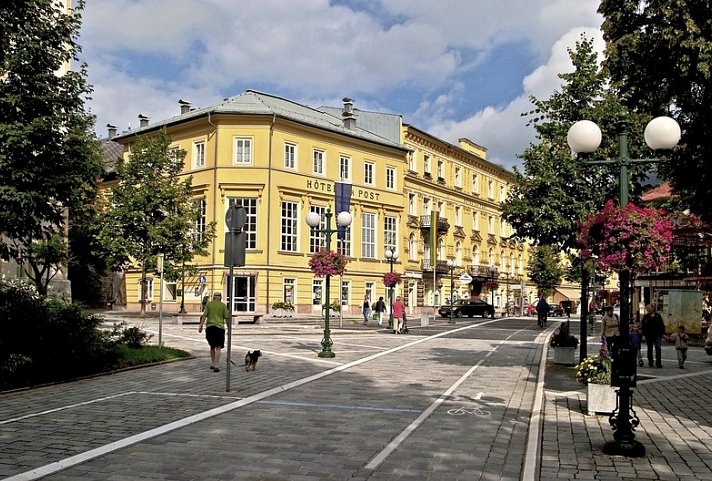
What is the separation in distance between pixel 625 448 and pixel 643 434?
146cm

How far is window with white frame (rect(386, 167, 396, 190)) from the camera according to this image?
55.1m

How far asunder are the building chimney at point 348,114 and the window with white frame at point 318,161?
18.1ft

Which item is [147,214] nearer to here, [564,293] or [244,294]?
[244,294]

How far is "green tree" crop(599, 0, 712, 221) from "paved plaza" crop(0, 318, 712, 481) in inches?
201

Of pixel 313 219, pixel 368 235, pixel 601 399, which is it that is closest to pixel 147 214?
pixel 368 235

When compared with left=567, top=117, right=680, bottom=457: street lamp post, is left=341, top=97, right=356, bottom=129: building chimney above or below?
above

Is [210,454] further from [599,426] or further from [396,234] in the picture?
[396,234]

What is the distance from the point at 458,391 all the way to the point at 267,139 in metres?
35.7

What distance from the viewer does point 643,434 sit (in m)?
8.61

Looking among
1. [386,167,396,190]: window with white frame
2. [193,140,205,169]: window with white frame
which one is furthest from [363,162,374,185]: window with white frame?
[193,140,205,169]: window with white frame

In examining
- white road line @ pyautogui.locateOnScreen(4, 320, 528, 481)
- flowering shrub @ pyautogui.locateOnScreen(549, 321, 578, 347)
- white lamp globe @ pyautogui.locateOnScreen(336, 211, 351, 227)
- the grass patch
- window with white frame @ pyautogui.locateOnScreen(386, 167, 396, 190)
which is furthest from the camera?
window with white frame @ pyautogui.locateOnScreen(386, 167, 396, 190)

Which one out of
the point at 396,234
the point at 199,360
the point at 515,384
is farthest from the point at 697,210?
the point at 396,234

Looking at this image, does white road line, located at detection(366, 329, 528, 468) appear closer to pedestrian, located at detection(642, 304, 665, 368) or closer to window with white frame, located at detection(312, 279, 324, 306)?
pedestrian, located at detection(642, 304, 665, 368)

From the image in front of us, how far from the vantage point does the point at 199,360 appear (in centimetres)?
1708
